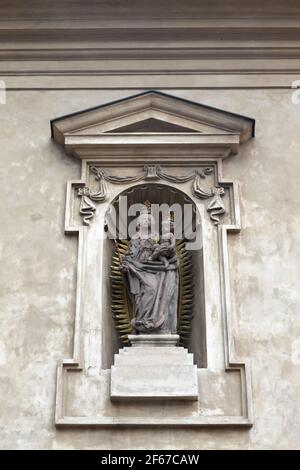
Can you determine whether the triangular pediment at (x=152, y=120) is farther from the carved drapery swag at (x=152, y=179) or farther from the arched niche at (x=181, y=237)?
the arched niche at (x=181, y=237)

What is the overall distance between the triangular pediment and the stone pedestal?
2.07m

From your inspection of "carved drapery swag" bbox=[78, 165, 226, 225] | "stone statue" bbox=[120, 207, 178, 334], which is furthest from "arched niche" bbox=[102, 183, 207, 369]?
"stone statue" bbox=[120, 207, 178, 334]

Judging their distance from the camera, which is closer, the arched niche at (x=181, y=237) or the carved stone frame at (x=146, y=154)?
the arched niche at (x=181, y=237)

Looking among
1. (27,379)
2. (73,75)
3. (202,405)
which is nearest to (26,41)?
(73,75)

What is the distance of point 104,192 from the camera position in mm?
7516

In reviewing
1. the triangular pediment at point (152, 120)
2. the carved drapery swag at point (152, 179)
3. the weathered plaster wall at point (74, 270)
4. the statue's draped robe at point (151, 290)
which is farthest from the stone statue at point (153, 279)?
the triangular pediment at point (152, 120)

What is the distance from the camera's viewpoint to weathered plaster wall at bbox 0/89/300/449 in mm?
6371

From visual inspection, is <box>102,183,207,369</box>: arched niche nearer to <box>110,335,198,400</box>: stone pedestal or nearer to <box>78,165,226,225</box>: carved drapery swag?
<box>78,165,226,225</box>: carved drapery swag

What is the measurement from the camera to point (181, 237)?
303 inches

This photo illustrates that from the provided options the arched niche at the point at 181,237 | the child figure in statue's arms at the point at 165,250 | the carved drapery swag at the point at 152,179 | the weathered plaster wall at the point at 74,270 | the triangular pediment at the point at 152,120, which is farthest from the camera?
the triangular pediment at the point at 152,120

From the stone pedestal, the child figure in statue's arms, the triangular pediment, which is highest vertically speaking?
the triangular pediment

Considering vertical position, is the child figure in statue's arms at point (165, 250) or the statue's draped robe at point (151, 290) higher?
the child figure in statue's arms at point (165, 250)

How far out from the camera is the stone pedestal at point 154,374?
6.43 metres
